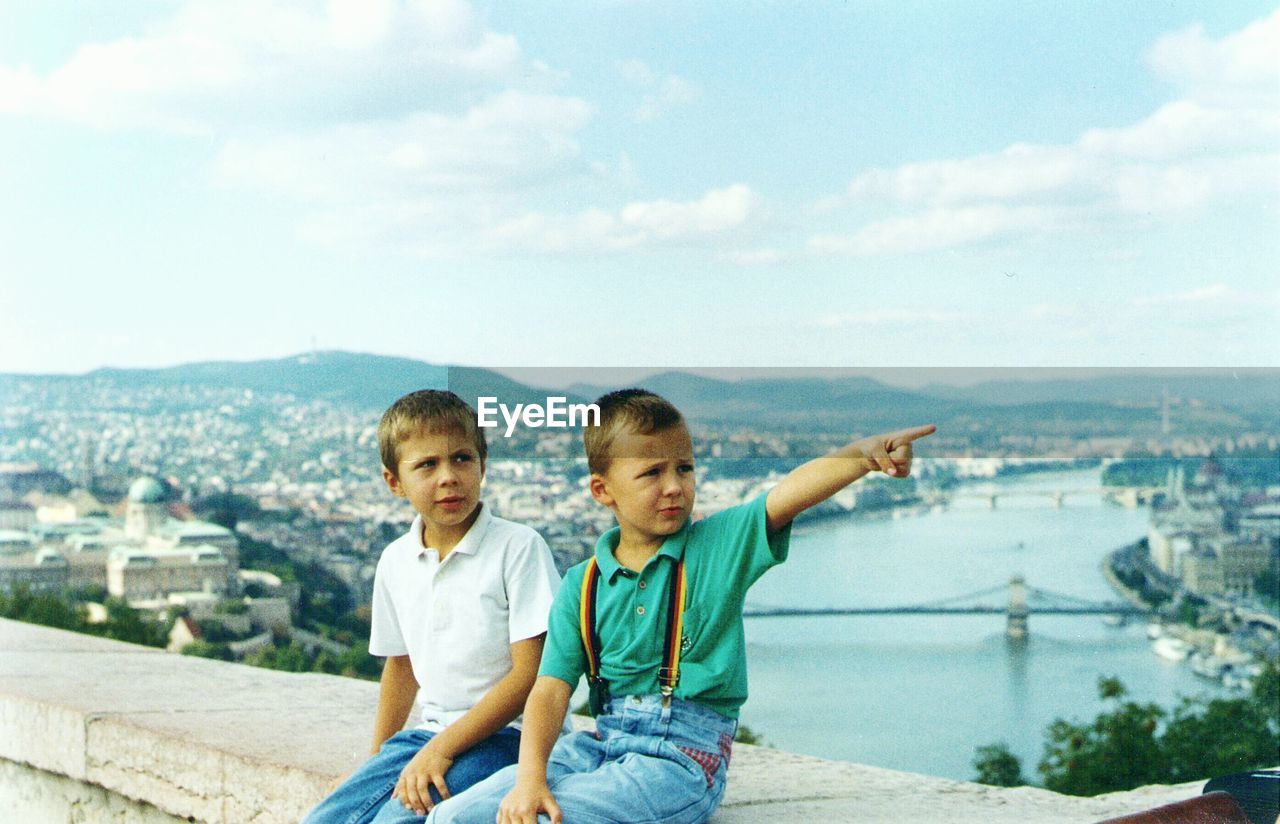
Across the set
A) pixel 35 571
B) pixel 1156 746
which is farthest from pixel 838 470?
pixel 1156 746

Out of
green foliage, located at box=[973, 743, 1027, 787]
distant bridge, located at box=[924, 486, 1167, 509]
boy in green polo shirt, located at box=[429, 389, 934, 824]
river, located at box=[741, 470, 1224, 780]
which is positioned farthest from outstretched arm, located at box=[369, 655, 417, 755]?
distant bridge, located at box=[924, 486, 1167, 509]

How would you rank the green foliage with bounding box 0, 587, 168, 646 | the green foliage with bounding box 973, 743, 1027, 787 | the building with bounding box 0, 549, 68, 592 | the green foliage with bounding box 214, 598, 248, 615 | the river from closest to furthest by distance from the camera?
1. the green foliage with bounding box 0, 587, 168, 646
2. the building with bounding box 0, 549, 68, 592
3. the green foliage with bounding box 214, 598, 248, 615
4. the green foliage with bounding box 973, 743, 1027, 787
5. the river

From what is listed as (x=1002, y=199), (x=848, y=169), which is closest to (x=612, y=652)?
(x=848, y=169)

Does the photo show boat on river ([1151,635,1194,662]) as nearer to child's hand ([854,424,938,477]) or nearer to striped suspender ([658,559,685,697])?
striped suspender ([658,559,685,697])

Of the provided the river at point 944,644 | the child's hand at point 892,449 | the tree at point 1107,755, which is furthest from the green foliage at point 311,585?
the child's hand at point 892,449

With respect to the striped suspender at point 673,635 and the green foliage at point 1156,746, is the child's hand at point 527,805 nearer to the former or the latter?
the striped suspender at point 673,635

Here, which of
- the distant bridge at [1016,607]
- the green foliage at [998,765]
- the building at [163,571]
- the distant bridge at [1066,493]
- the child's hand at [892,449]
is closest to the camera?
the child's hand at [892,449]
